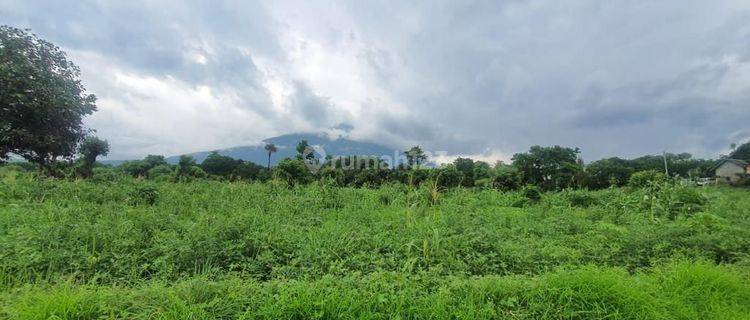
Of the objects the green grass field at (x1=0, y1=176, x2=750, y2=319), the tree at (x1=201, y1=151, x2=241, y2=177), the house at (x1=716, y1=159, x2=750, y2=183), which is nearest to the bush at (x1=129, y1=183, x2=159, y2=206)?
the green grass field at (x1=0, y1=176, x2=750, y2=319)

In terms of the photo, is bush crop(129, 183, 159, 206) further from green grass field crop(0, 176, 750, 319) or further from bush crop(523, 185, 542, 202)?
bush crop(523, 185, 542, 202)

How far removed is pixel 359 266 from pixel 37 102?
593 inches

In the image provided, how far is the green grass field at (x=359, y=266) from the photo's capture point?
277 centimetres

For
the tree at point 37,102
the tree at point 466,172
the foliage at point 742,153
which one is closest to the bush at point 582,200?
the tree at point 466,172

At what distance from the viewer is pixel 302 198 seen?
784 cm

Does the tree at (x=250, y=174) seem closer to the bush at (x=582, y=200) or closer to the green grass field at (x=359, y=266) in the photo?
the green grass field at (x=359, y=266)

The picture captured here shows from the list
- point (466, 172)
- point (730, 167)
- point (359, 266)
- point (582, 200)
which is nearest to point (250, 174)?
point (466, 172)

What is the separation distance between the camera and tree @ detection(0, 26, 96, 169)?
39.9ft

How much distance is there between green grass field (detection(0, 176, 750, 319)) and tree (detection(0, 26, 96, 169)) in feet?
27.9

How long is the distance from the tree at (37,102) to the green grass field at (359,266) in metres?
8.49

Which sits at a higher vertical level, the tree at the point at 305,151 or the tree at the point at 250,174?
the tree at the point at 305,151

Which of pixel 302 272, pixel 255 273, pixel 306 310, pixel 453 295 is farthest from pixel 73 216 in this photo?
pixel 453 295

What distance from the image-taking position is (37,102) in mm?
12641

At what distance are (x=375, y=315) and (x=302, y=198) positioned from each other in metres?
5.39
